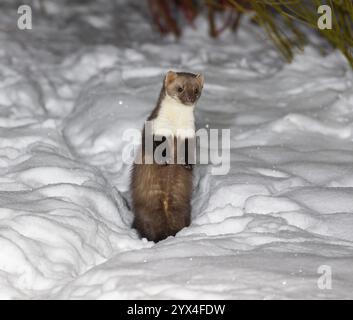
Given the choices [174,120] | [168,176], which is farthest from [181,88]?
[168,176]

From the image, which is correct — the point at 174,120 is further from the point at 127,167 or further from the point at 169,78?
the point at 127,167

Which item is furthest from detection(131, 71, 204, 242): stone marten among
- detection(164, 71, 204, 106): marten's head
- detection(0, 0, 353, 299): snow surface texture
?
detection(0, 0, 353, 299): snow surface texture

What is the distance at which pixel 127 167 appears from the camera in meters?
5.89

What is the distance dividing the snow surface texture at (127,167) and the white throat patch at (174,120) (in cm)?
44

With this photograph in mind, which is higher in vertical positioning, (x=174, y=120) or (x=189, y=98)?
(x=189, y=98)

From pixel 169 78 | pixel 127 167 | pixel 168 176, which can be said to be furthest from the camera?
pixel 127 167

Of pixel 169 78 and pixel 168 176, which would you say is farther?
pixel 169 78

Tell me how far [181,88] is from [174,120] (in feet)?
0.69

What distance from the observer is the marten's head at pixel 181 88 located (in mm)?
5164

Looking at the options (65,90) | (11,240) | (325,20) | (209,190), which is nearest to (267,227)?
(209,190)

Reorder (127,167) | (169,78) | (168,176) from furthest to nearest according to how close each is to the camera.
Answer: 1. (127,167)
2. (169,78)
3. (168,176)

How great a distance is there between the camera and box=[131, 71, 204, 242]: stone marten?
16.5 feet

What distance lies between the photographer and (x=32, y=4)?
9.75m

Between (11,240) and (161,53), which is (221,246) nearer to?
(11,240)
